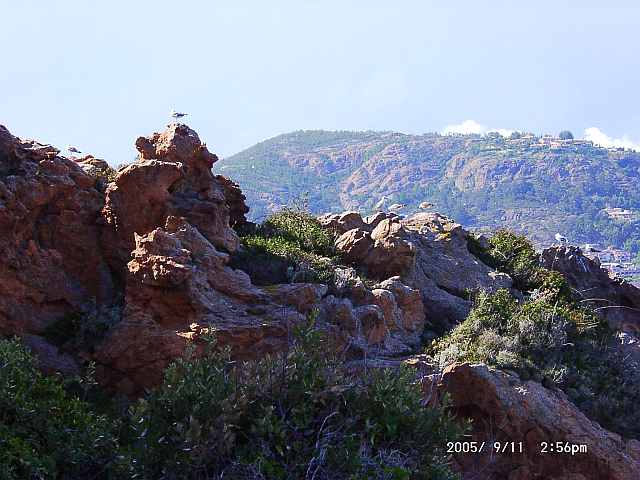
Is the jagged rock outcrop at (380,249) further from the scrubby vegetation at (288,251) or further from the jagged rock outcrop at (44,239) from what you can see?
the jagged rock outcrop at (44,239)

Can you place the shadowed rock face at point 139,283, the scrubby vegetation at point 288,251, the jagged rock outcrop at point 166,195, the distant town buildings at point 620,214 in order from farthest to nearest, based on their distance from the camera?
the distant town buildings at point 620,214, the scrubby vegetation at point 288,251, the jagged rock outcrop at point 166,195, the shadowed rock face at point 139,283

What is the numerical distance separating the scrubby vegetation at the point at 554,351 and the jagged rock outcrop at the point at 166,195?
3.22 m

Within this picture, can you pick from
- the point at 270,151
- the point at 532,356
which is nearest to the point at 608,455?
the point at 532,356

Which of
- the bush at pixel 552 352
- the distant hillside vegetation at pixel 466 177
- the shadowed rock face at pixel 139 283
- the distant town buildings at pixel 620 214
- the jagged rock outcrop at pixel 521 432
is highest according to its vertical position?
the distant hillside vegetation at pixel 466 177

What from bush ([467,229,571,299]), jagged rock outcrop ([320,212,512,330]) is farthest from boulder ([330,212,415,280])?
bush ([467,229,571,299])

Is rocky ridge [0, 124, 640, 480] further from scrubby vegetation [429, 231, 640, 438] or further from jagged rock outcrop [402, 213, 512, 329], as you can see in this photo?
jagged rock outcrop [402, 213, 512, 329]

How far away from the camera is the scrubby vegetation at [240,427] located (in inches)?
227

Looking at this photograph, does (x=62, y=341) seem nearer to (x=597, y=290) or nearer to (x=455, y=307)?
(x=455, y=307)

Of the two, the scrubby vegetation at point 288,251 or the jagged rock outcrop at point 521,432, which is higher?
the scrubby vegetation at point 288,251

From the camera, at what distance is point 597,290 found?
1504 centimetres

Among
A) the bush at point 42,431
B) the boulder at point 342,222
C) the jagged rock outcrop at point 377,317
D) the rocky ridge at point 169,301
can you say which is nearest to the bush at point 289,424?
the bush at point 42,431

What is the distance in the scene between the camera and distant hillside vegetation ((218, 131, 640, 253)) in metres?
104

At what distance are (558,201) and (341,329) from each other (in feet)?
370

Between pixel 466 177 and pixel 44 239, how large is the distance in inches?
4847
